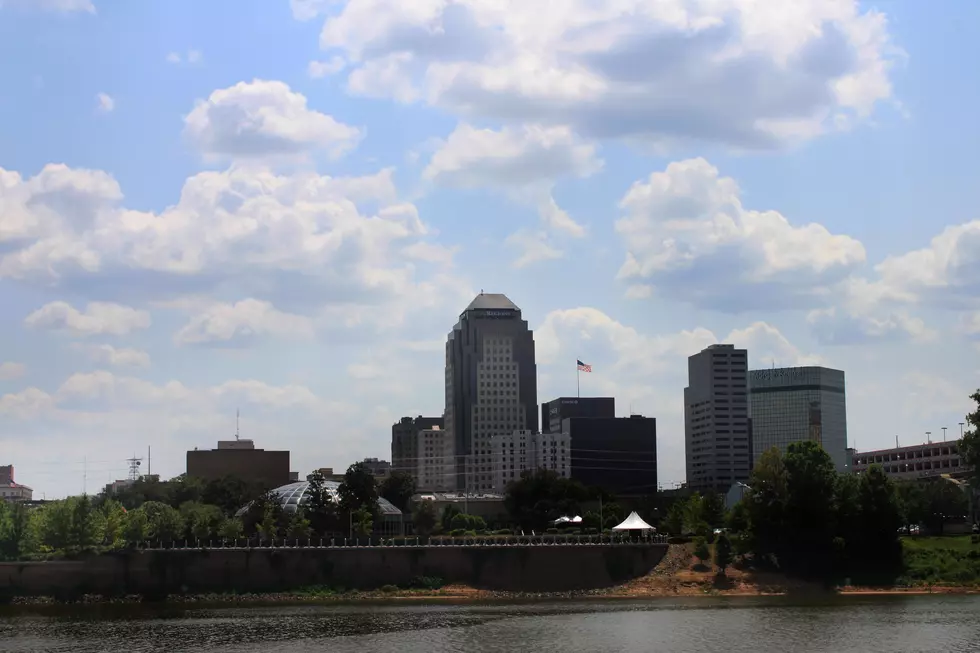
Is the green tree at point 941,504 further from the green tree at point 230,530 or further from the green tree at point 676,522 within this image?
the green tree at point 230,530

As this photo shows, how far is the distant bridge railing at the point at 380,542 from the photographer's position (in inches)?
5443

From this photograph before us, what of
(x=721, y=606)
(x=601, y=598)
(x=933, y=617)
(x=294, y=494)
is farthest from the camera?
(x=294, y=494)

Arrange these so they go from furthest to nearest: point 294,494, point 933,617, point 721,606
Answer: point 294,494 → point 721,606 → point 933,617

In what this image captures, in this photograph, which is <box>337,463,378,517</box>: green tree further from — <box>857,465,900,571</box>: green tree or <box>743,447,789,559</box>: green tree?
<box>857,465,900,571</box>: green tree

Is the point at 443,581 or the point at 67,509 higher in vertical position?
the point at 67,509

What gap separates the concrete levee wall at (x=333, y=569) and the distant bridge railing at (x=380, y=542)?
150 cm

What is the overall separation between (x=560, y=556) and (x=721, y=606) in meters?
26.2

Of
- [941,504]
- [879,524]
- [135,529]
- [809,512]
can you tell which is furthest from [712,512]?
[135,529]

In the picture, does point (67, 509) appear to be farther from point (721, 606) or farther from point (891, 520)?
point (891, 520)

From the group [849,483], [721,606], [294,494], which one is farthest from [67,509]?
[849,483]

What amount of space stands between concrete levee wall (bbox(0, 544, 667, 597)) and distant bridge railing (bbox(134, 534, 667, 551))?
1.50 meters

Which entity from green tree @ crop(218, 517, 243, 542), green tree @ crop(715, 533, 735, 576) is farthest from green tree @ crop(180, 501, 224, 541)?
green tree @ crop(715, 533, 735, 576)

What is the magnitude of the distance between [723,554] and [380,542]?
136 ft

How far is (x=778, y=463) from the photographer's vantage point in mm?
143125
